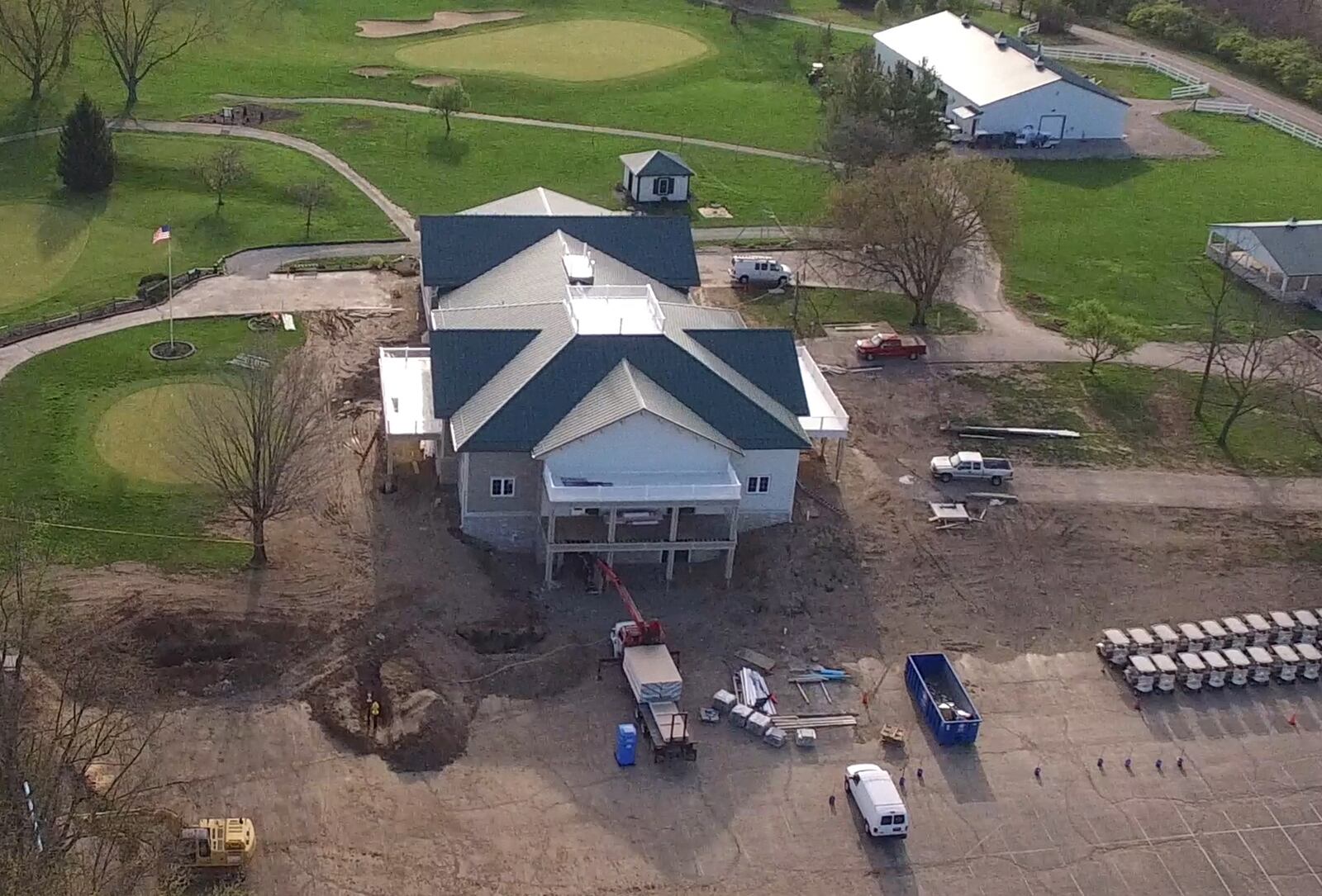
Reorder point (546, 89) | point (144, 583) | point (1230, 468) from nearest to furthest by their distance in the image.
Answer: point (144, 583) → point (1230, 468) → point (546, 89)

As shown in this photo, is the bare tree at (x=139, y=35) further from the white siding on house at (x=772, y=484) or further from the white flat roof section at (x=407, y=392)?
the white siding on house at (x=772, y=484)

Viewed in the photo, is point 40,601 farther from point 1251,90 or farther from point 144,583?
point 1251,90

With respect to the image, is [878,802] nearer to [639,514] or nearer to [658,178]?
[639,514]

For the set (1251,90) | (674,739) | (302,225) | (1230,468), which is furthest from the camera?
(1251,90)

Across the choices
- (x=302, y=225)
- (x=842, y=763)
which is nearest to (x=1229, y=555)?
(x=842, y=763)

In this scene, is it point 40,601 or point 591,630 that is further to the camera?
point 591,630
